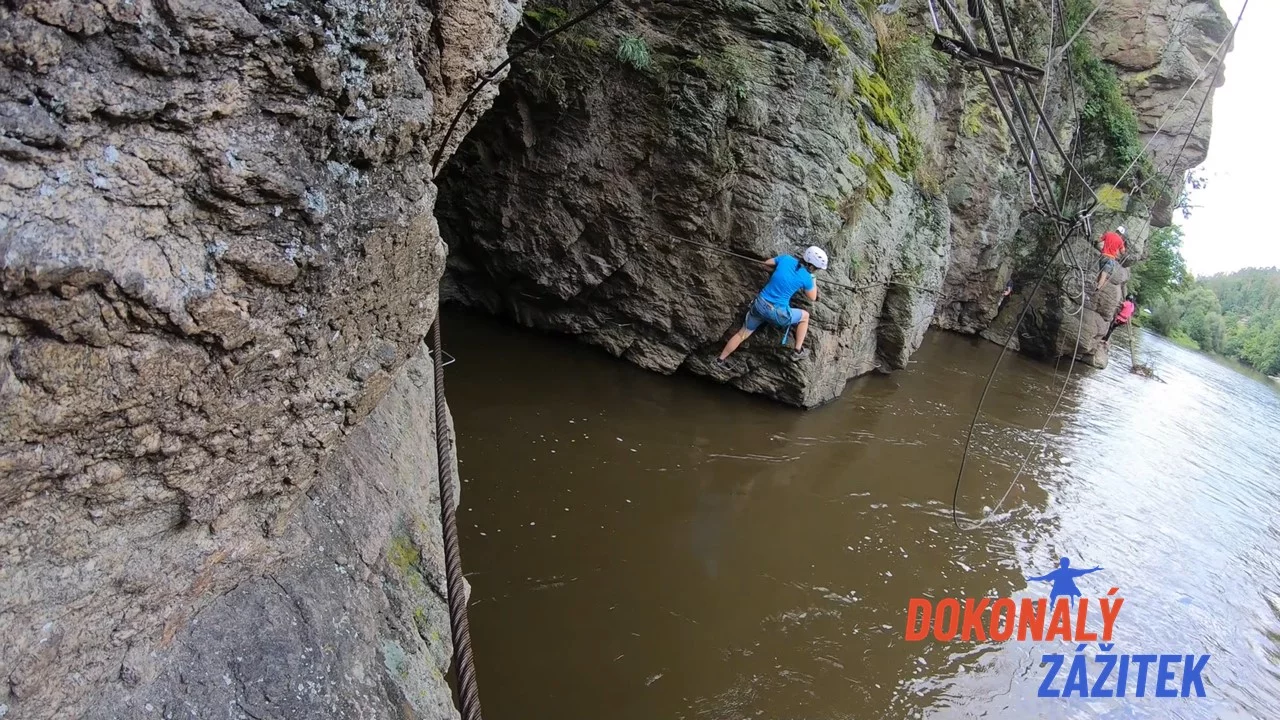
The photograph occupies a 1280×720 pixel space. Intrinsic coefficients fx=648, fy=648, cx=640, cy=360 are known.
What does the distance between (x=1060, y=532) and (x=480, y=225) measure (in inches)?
246

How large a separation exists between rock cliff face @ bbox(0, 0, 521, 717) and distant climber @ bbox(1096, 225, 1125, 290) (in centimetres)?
1359

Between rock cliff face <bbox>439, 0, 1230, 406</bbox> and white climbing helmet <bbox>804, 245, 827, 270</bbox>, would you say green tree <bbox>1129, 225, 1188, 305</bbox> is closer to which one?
rock cliff face <bbox>439, 0, 1230, 406</bbox>

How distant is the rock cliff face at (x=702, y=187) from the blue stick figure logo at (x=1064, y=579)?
2481 mm

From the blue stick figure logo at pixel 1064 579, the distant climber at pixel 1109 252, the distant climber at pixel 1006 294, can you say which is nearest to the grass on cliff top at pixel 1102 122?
the distant climber at pixel 1109 252

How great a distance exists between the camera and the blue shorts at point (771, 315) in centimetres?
611

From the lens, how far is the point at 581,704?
289 cm

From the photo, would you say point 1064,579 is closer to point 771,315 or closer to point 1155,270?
point 771,315

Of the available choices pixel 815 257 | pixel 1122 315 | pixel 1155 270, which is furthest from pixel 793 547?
pixel 1155 270

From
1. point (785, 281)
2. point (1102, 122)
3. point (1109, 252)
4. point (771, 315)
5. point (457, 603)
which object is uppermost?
point (1102, 122)

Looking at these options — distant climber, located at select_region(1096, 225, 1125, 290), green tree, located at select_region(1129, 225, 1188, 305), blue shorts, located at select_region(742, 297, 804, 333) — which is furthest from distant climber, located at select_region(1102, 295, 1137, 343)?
blue shorts, located at select_region(742, 297, 804, 333)

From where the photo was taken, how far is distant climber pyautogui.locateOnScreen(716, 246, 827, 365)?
19.9ft

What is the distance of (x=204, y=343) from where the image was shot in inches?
61.2

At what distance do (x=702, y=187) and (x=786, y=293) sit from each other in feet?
4.22

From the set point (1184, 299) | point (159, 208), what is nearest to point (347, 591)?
point (159, 208)
